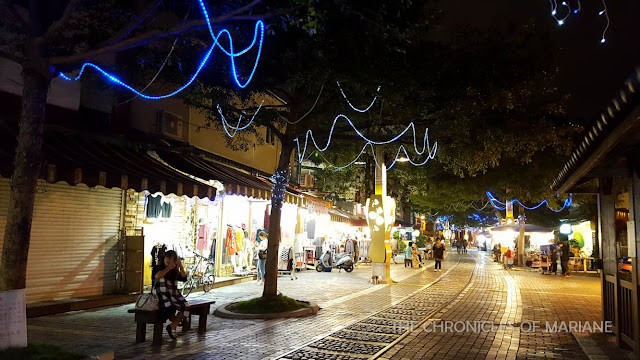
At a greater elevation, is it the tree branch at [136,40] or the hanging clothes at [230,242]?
the tree branch at [136,40]

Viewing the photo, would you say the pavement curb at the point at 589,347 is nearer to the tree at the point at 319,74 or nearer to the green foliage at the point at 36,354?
the tree at the point at 319,74

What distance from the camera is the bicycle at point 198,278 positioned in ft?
46.7

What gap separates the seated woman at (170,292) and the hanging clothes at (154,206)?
18.1 feet

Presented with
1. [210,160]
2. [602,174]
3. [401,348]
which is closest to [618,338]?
[602,174]

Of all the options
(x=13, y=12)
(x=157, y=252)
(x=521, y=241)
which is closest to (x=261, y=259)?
(x=157, y=252)

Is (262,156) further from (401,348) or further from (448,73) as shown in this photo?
(401,348)

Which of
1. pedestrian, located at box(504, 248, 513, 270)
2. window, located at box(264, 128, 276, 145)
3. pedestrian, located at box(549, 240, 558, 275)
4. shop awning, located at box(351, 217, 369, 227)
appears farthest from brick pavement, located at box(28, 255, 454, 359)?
pedestrian, located at box(504, 248, 513, 270)

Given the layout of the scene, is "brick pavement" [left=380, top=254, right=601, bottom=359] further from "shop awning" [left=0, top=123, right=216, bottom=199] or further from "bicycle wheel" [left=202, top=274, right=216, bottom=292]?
"bicycle wheel" [left=202, top=274, right=216, bottom=292]

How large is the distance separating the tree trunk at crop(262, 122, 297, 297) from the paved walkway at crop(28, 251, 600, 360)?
1420 millimetres

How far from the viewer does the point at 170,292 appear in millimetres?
8820

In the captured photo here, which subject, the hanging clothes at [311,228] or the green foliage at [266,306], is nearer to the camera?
the green foliage at [266,306]

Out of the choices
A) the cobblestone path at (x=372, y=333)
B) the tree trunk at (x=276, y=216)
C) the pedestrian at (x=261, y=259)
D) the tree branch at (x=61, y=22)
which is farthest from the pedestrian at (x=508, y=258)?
the tree branch at (x=61, y=22)

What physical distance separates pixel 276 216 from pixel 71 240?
5167 mm

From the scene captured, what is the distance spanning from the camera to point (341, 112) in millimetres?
14508
